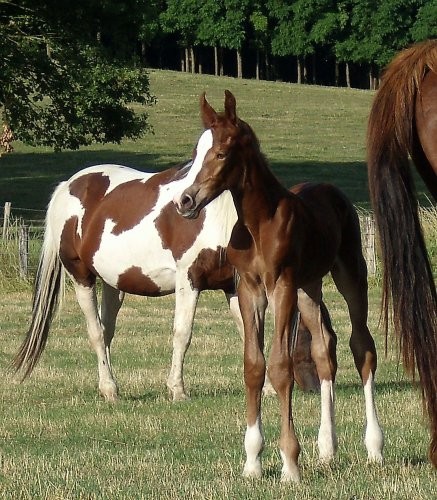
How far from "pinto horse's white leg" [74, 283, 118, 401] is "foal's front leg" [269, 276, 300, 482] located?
3.82 meters

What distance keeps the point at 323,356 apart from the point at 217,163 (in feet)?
4.56

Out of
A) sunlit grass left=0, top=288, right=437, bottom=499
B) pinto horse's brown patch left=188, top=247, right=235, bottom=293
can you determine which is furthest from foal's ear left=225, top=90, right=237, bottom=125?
pinto horse's brown patch left=188, top=247, right=235, bottom=293

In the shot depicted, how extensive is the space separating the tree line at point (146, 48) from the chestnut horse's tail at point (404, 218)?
19810 mm

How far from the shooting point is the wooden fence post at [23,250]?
→ 62.4ft

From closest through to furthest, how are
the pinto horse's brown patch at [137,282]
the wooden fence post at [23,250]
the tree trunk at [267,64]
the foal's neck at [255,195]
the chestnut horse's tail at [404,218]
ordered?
the chestnut horse's tail at [404,218] < the foal's neck at [255,195] < the pinto horse's brown patch at [137,282] < the wooden fence post at [23,250] < the tree trunk at [267,64]

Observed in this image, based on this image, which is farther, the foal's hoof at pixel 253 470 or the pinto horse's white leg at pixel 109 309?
the pinto horse's white leg at pixel 109 309

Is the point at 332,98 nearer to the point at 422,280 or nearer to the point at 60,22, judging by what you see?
the point at 60,22

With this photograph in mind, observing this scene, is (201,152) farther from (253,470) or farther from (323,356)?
(253,470)

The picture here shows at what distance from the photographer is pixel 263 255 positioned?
5918 mm

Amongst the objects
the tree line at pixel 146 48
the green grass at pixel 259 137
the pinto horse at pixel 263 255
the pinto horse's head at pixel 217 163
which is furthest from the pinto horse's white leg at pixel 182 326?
the green grass at pixel 259 137

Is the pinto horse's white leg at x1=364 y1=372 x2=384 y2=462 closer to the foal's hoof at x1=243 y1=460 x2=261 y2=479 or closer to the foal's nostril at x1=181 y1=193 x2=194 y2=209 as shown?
the foal's hoof at x1=243 y1=460 x2=261 y2=479

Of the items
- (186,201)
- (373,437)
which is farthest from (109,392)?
(186,201)

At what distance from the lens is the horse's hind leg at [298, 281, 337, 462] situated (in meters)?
6.33

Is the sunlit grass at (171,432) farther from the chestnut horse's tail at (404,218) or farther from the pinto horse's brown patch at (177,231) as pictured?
the pinto horse's brown patch at (177,231)
